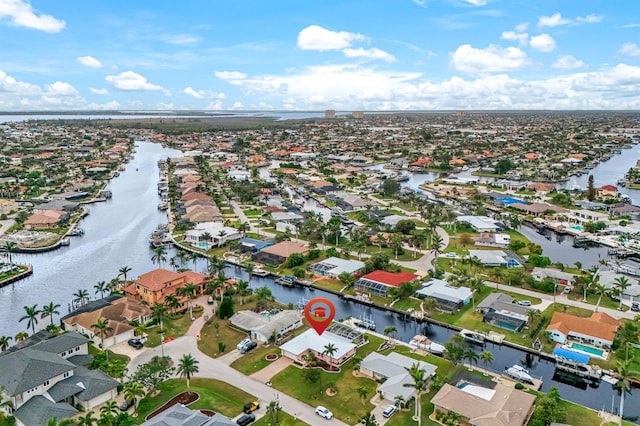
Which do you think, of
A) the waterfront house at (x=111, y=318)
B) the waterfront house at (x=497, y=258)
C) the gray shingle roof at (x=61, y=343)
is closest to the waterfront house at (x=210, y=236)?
→ the waterfront house at (x=111, y=318)

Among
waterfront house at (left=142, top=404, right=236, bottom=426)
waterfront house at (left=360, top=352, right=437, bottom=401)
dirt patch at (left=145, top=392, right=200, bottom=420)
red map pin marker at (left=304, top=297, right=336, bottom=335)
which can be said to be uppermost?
red map pin marker at (left=304, top=297, right=336, bottom=335)

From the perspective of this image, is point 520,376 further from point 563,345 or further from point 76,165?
point 76,165

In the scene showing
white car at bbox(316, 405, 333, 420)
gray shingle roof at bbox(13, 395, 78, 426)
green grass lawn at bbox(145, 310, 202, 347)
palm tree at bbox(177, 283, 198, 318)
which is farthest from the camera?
palm tree at bbox(177, 283, 198, 318)

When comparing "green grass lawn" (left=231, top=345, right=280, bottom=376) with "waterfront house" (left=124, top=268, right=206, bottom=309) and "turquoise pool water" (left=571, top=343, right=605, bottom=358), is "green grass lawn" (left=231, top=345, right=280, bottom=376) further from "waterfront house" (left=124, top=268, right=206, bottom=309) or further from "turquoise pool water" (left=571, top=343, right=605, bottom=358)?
"turquoise pool water" (left=571, top=343, right=605, bottom=358)

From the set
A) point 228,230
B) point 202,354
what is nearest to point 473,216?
point 228,230

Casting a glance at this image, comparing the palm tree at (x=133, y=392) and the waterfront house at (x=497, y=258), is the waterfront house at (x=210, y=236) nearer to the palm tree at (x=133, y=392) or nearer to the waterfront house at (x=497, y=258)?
the waterfront house at (x=497, y=258)

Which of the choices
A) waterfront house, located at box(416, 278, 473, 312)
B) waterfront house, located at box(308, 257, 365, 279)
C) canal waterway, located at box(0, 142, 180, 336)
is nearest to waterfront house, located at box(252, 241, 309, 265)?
waterfront house, located at box(308, 257, 365, 279)
